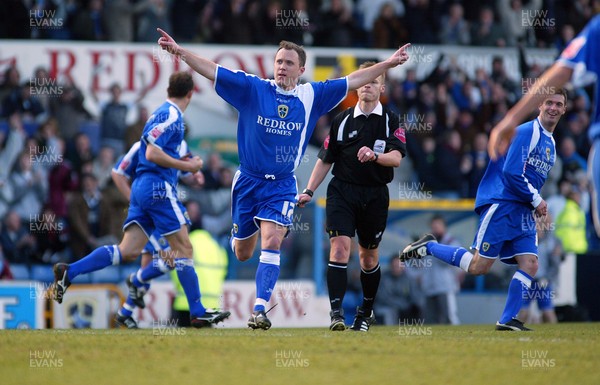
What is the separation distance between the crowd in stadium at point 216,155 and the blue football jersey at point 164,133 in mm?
5071

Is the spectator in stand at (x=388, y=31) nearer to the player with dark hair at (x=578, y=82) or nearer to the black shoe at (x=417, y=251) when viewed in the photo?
the black shoe at (x=417, y=251)

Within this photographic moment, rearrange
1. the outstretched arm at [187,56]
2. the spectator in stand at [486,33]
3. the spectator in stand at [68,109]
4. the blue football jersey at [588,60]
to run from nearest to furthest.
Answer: the blue football jersey at [588,60], the outstretched arm at [187,56], the spectator in stand at [68,109], the spectator in stand at [486,33]

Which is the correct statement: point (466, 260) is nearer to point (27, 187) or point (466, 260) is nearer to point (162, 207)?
point (162, 207)

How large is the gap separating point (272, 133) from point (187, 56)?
1.15 m

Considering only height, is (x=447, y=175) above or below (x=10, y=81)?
below

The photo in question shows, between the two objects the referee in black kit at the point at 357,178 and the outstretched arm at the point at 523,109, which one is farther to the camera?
the referee in black kit at the point at 357,178

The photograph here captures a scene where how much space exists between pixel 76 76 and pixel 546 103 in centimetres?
985

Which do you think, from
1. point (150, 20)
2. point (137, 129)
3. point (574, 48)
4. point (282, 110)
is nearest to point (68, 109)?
point (137, 129)

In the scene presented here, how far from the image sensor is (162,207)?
1068 centimetres

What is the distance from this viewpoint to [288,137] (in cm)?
954

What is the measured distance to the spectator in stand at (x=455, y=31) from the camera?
21.1 meters

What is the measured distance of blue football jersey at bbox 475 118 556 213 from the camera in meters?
10.0

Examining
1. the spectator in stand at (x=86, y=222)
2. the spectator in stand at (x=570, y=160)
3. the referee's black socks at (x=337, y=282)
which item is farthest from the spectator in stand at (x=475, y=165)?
the referee's black socks at (x=337, y=282)

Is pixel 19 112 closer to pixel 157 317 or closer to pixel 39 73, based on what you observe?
pixel 39 73
